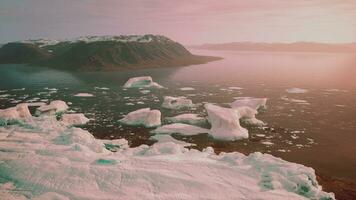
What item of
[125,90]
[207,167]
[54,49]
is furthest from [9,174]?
[54,49]

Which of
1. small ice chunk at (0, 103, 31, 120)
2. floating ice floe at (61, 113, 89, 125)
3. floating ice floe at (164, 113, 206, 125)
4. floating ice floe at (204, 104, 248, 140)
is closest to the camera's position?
floating ice floe at (204, 104, 248, 140)

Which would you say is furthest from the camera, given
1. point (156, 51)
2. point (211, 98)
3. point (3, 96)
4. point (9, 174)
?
point (156, 51)

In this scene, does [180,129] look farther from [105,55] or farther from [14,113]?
[105,55]

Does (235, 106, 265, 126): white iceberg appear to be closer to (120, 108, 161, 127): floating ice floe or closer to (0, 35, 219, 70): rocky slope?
(120, 108, 161, 127): floating ice floe

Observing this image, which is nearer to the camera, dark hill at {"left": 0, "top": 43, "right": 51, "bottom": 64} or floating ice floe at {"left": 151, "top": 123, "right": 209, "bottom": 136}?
floating ice floe at {"left": 151, "top": 123, "right": 209, "bottom": 136}

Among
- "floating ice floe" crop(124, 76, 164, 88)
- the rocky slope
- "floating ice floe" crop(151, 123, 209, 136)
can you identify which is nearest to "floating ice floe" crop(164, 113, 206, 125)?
"floating ice floe" crop(151, 123, 209, 136)

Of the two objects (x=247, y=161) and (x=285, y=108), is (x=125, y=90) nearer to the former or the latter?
(x=285, y=108)
